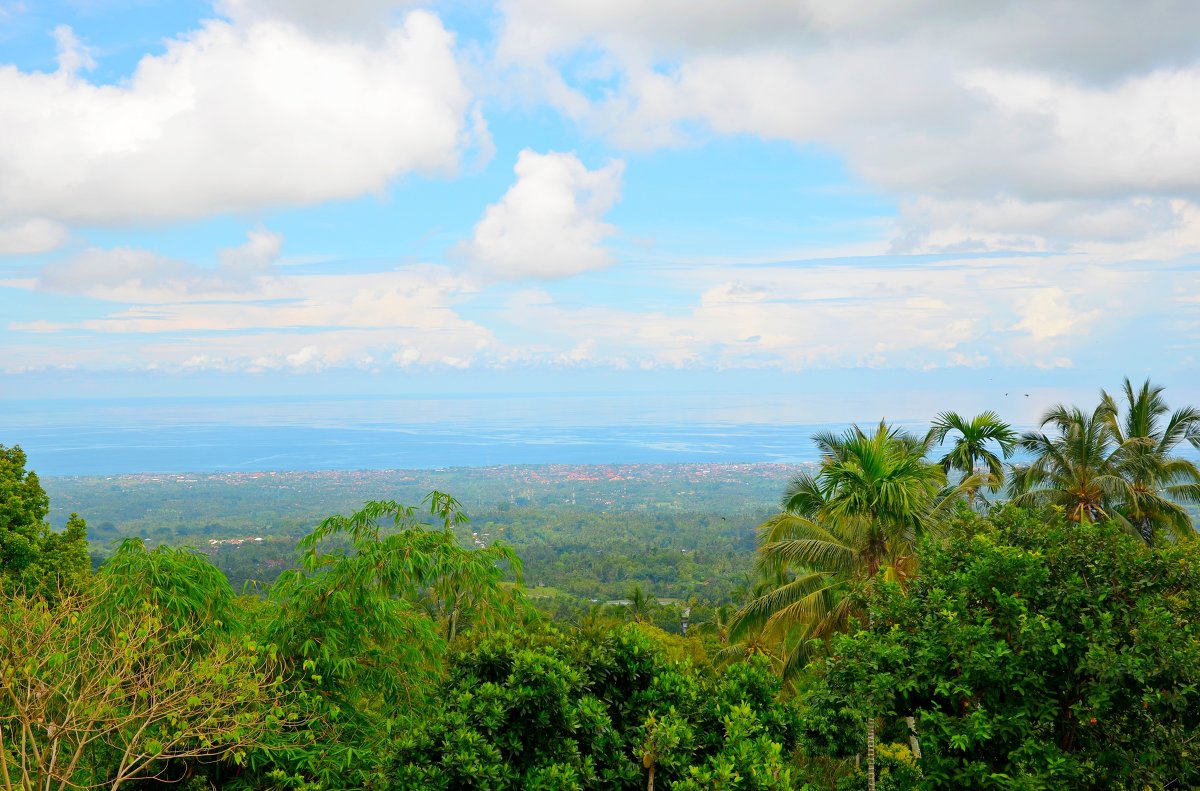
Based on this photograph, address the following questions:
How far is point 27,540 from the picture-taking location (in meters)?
14.5

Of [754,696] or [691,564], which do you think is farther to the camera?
[691,564]

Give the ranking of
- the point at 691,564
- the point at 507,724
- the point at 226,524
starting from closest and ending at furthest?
1. the point at 507,724
2. the point at 691,564
3. the point at 226,524

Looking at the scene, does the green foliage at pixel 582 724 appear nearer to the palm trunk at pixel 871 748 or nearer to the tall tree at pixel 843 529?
the palm trunk at pixel 871 748

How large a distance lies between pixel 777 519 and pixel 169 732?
9.01 metres

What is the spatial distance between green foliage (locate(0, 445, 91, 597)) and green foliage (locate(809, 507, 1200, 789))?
12854mm

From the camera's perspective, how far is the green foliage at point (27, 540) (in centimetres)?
1426

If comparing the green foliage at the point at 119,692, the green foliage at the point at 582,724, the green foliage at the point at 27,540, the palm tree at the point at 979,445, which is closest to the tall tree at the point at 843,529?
the palm tree at the point at 979,445

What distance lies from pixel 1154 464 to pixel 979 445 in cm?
276

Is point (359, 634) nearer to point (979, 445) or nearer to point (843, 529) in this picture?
point (843, 529)

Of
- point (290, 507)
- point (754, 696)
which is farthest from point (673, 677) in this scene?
point (290, 507)

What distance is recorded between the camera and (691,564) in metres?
73.2

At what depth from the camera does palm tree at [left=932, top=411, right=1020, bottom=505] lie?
14.3 metres

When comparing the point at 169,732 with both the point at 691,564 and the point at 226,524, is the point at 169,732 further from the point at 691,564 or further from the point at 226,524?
the point at 226,524

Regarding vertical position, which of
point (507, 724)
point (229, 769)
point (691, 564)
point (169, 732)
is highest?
point (507, 724)
